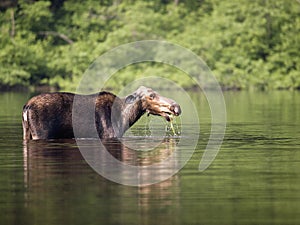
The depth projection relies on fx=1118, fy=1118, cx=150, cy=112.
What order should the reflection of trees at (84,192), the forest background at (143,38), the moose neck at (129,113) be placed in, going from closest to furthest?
1. the reflection of trees at (84,192)
2. the moose neck at (129,113)
3. the forest background at (143,38)

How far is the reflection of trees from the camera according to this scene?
1165 cm

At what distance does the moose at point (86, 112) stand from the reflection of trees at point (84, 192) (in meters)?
2.42

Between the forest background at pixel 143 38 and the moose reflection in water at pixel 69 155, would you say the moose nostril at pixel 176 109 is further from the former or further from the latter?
the forest background at pixel 143 38

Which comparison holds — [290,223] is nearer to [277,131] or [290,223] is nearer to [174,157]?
[174,157]

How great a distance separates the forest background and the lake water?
3481 centimetres

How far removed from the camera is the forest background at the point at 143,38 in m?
55.9

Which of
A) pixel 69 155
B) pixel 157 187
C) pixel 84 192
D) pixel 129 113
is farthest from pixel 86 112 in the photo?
pixel 84 192

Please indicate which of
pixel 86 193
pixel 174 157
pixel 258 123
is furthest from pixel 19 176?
pixel 258 123

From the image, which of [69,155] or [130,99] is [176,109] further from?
[69,155]

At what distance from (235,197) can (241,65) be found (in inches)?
1759

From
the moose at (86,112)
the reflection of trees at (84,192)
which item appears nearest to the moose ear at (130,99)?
the moose at (86,112)

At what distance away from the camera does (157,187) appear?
1370 cm

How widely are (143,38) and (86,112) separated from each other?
122ft

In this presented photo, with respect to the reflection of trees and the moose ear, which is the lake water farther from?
the moose ear
